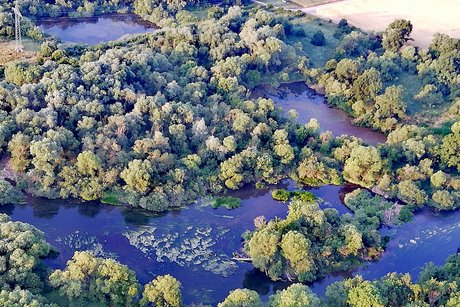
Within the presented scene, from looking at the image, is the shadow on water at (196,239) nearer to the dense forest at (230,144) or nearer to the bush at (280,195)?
the bush at (280,195)

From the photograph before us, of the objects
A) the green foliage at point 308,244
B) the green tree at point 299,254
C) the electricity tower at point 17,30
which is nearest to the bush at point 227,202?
the green foliage at point 308,244

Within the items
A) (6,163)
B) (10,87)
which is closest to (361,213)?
(6,163)

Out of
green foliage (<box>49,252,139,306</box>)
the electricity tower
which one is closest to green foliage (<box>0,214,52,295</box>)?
green foliage (<box>49,252,139,306</box>)

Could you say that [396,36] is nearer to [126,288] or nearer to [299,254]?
[299,254]

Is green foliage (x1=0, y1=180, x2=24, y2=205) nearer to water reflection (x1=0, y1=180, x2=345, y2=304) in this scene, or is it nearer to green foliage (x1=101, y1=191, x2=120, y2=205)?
water reflection (x1=0, y1=180, x2=345, y2=304)

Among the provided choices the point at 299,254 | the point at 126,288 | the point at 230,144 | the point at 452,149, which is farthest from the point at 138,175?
the point at 452,149

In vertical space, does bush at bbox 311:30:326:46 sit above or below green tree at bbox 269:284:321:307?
above
